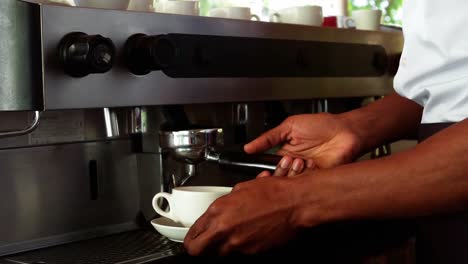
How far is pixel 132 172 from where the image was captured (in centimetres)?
100

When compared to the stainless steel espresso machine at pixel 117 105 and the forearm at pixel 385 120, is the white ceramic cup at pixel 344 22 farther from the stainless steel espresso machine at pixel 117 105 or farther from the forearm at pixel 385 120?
the forearm at pixel 385 120

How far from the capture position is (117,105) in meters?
0.83

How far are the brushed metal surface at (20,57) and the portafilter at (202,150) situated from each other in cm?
21

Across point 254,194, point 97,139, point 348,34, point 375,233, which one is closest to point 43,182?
point 97,139

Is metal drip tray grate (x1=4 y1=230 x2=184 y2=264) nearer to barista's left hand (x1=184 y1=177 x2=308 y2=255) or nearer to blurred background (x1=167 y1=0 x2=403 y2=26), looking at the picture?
barista's left hand (x1=184 y1=177 x2=308 y2=255)

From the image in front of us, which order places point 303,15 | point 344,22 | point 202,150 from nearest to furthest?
point 202,150 < point 303,15 < point 344,22

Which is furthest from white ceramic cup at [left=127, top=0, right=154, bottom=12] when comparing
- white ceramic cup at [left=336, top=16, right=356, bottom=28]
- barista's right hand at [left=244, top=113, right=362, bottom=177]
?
white ceramic cup at [left=336, top=16, right=356, bottom=28]

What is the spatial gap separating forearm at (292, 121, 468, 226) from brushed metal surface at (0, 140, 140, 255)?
35 cm

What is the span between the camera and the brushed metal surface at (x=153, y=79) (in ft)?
2.52

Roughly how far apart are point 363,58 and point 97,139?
1.62ft

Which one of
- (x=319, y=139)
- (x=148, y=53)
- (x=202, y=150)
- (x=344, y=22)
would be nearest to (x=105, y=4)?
(x=148, y=53)

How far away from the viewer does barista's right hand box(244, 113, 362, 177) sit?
3.32 ft

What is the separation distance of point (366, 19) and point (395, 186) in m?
0.64

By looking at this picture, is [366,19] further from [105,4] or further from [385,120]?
[105,4]
